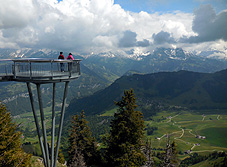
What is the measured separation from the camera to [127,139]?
114ft

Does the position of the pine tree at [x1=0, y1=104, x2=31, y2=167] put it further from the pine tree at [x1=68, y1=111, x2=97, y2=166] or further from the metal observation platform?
the pine tree at [x1=68, y1=111, x2=97, y2=166]

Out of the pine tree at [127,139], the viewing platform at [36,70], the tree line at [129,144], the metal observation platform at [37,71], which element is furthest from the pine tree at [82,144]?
the viewing platform at [36,70]

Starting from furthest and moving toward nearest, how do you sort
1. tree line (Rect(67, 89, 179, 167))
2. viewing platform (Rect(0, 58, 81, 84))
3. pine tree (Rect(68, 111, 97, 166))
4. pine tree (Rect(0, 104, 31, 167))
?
pine tree (Rect(68, 111, 97, 166)) < tree line (Rect(67, 89, 179, 167)) < pine tree (Rect(0, 104, 31, 167)) < viewing platform (Rect(0, 58, 81, 84))

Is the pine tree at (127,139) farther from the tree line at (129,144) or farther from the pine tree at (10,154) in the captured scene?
the pine tree at (10,154)

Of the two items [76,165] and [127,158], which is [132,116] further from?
[76,165]

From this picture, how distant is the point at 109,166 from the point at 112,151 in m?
3.39

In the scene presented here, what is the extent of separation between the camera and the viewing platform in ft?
55.7

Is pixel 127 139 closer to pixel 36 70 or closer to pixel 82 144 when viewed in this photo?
pixel 82 144

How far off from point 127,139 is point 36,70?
24431 millimetres

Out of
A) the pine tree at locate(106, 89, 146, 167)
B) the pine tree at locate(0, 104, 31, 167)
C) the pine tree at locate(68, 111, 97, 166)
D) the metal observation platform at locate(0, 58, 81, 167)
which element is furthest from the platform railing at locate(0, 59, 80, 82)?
the pine tree at locate(68, 111, 97, 166)

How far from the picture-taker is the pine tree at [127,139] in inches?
1280

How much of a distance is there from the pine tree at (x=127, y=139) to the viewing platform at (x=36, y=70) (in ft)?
61.7

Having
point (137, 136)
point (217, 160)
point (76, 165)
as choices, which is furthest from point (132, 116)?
point (217, 160)

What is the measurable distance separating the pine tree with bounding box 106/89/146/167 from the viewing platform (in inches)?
741
